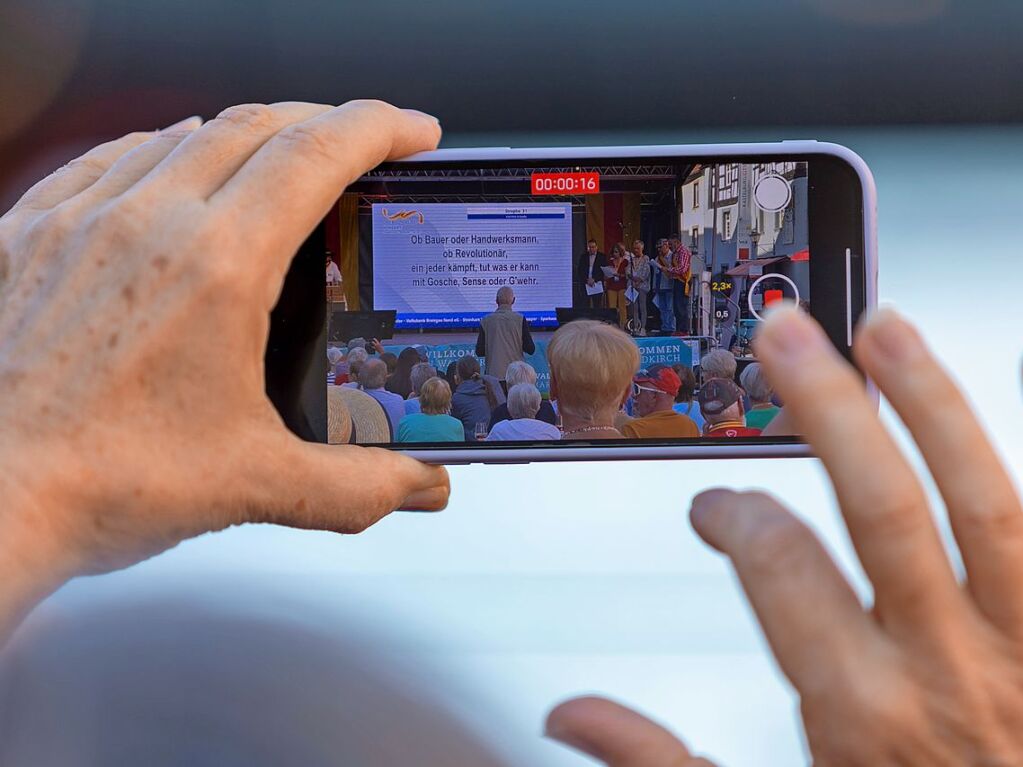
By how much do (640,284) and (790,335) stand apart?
0.25 m

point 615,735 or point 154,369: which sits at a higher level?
point 154,369

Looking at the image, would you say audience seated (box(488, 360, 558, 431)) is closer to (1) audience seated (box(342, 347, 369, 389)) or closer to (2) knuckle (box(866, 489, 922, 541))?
(1) audience seated (box(342, 347, 369, 389))

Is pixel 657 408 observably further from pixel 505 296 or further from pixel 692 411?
pixel 505 296

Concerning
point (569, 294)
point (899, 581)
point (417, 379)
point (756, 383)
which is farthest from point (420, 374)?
point (899, 581)

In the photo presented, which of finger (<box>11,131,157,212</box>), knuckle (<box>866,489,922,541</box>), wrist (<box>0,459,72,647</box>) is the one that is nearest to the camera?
knuckle (<box>866,489,922,541</box>)

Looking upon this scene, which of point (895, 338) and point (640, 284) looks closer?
point (895, 338)

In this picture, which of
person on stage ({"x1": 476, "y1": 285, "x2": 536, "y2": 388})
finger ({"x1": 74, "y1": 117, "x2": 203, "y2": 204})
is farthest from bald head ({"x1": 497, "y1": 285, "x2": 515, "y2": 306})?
finger ({"x1": 74, "y1": 117, "x2": 203, "y2": 204})

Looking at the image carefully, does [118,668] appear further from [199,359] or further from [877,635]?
[877,635]

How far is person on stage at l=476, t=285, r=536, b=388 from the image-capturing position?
0.49m

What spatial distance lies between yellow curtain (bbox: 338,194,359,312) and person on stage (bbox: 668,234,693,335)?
8.1 inches

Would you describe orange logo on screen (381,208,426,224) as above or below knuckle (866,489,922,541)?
above

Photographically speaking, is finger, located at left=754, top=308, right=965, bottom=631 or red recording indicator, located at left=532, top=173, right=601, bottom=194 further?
red recording indicator, located at left=532, top=173, right=601, bottom=194

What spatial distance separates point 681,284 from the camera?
50 centimetres

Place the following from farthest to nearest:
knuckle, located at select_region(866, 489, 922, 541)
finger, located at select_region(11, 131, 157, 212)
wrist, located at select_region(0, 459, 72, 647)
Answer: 1. finger, located at select_region(11, 131, 157, 212)
2. wrist, located at select_region(0, 459, 72, 647)
3. knuckle, located at select_region(866, 489, 922, 541)
